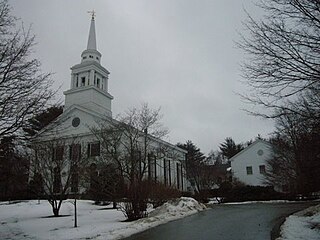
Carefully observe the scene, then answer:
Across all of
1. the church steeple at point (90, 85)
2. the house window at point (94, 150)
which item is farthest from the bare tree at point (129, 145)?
the church steeple at point (90, 85)

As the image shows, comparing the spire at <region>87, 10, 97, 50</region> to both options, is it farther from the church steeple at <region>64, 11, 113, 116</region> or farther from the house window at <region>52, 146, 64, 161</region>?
the house window at <region>52, 146, 64, 161</region>

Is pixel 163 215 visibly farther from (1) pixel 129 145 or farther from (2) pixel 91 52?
(2) pixel 91 52

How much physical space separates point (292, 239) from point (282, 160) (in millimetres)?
27612

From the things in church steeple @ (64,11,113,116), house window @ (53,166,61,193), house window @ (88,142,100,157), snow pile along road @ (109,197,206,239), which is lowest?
snow pile along road @ (109,197,206,239)

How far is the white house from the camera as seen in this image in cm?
4803

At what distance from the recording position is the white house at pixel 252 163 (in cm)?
4803

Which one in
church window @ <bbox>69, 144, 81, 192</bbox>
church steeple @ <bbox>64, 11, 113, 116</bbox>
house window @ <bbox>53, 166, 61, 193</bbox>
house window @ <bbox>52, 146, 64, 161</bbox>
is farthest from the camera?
church steeple @ <bbox>64, 11, 113, 116</bbox>

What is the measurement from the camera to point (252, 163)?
4881 cm

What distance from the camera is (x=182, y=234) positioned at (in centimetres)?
1023

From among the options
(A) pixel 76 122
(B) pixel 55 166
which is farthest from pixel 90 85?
(B) pixel 55 166

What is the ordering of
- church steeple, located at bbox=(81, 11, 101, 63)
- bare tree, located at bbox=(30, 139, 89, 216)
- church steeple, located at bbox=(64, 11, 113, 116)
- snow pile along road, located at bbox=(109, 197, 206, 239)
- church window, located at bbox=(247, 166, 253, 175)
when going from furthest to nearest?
church window, located at bbox=(247, 166, 253, 175), church steeple, located at bbox=(81, 11, 101, 63), church steeple, located at bbox=(64, 11, 113, 116), bare tree, located at bbox=(30, 139, 89, 216), snow pile along road, located at bbox=(109, 197, 206, 239)

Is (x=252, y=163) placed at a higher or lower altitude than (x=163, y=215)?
higher

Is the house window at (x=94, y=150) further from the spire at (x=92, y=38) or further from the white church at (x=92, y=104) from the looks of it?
the spire at (x=92, y=38)

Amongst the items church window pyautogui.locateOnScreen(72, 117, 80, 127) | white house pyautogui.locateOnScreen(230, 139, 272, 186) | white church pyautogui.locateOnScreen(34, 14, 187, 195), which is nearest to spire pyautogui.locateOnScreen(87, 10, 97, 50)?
white church pyautogui.locateOnScreen(34, 14, 187, 195)
